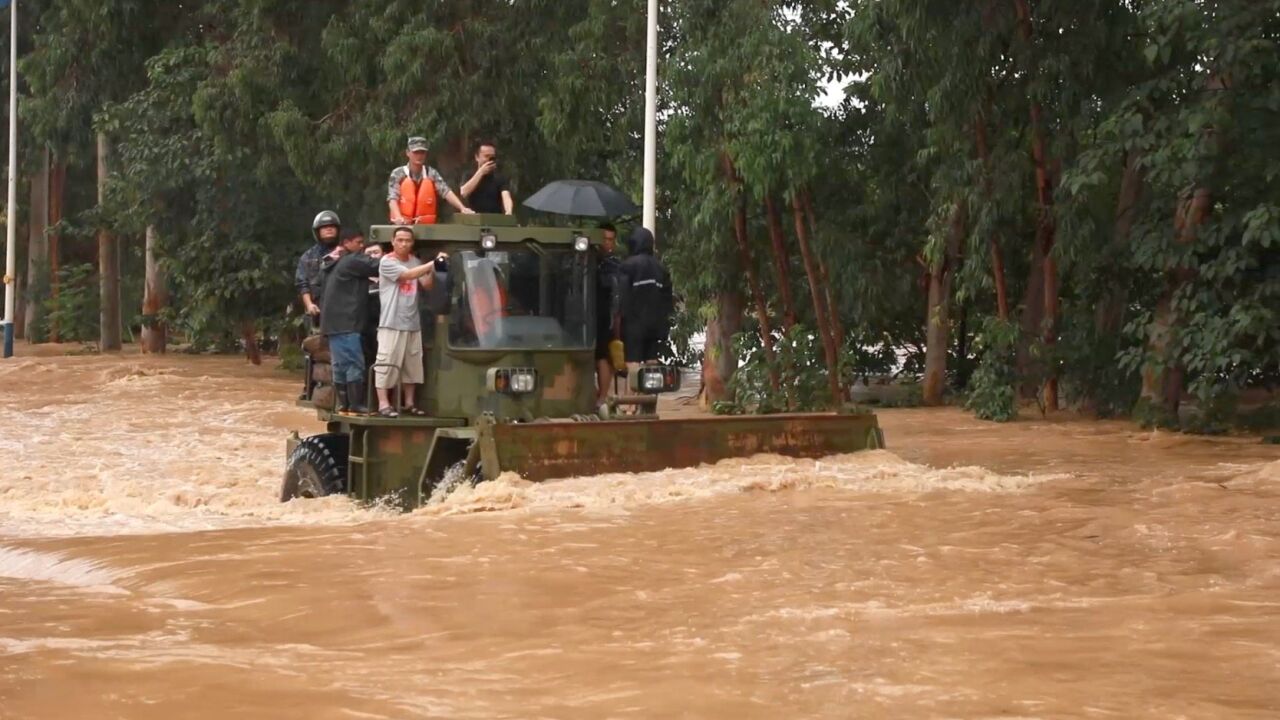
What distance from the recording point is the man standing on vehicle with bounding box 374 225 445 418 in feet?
41.8

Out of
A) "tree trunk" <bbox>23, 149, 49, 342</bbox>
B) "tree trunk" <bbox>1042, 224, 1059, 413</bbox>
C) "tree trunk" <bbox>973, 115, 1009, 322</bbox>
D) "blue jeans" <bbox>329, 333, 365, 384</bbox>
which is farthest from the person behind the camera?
"tree trunk" <bbox>23, 149, 49, 342</bbox>

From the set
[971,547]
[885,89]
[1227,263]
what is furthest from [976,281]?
[971,547]

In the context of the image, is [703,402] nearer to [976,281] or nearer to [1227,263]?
[976,281]

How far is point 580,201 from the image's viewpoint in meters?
15.5

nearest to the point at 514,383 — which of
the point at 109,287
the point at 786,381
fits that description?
the point at 786,381

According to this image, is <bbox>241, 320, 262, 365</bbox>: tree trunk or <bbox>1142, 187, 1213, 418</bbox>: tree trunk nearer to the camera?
<bbox>1142, 187, 1213, 418</bbox>: tree trunk

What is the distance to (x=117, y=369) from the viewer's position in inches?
1264

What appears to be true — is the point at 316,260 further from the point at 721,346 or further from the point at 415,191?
the point at 721,346

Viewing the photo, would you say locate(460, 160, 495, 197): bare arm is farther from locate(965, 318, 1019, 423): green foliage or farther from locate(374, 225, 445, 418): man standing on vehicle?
locate(965, 318, 1019, 423): green foliage

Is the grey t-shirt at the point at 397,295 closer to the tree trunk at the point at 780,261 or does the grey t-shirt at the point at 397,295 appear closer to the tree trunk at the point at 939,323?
the tree trunk at the point at 780,261

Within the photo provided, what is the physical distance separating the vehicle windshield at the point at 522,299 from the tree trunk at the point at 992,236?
27.2ft

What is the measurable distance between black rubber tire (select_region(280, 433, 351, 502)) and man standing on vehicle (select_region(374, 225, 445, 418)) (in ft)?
3.37

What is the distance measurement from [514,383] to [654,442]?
106 centimetres

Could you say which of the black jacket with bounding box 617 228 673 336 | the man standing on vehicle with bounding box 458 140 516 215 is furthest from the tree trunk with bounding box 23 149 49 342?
the black jacket with bounding box 617 228 673 336
